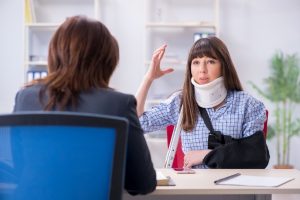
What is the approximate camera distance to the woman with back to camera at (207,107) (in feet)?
6.73

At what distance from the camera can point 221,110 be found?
7.07 ft

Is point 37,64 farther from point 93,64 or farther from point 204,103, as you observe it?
point 93,64

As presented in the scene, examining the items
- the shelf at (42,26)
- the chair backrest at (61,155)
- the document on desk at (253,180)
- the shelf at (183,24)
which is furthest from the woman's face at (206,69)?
the shelf at (42,26)

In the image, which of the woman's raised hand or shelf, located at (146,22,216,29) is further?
shelf, located at (146,22,216,29)

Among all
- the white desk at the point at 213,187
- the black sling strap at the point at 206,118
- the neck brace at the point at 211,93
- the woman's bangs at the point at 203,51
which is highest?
the woman's bangs at the point at 203,51

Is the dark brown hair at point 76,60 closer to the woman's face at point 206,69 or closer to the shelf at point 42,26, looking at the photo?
the woman's face at point 206,69

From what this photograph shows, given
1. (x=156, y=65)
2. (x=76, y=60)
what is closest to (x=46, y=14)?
(x=156, y=65)

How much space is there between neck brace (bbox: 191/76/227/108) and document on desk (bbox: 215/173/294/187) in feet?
1.93

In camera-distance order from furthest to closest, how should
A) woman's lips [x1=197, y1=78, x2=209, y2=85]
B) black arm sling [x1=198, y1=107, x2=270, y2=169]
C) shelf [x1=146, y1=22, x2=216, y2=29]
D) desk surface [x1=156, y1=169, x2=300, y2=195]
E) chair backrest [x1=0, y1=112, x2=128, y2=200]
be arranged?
shelf [x1=146, y1=22, x2=216, y2=29], woman's lips [x1=197, y1=78, x2=209, y2=85], black arm sling [x1=198, y1=107, x2=270, y2=169], desk surface [x1=156, y1=169, x2=300, y2=195], chair backrest [x1=0, y1=112, x2=128, y2=200]

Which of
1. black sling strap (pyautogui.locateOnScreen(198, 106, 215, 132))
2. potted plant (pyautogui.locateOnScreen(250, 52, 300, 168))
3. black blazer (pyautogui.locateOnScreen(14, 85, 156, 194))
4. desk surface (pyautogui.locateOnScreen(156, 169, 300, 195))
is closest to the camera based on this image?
black blazer (pyautogui.locateOnScreen(14, 85, 156, 194))

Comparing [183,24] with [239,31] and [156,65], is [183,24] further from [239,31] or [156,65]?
[156,65]

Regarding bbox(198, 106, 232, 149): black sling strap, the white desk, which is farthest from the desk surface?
bbox(198, 106, 232, 149): black sling strap

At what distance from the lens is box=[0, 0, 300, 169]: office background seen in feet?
14.4

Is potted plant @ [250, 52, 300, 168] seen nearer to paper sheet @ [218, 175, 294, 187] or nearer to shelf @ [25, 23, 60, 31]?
shelf @ [25, 23, 60, 31]
